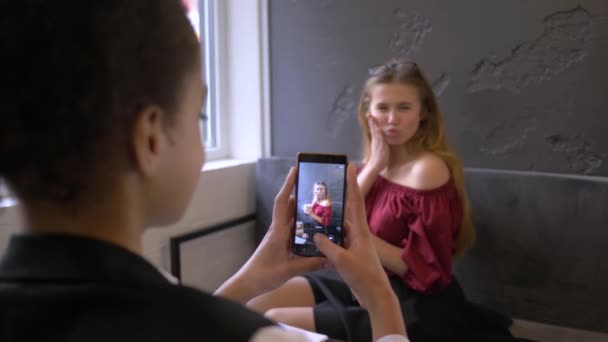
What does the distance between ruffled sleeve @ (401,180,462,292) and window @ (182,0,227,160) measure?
85 cm

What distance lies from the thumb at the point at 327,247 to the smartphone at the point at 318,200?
0.05 m

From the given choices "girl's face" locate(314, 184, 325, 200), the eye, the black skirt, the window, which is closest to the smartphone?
"girl's face" locate(314, 184, 325, 200)

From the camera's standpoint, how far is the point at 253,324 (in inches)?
15.0

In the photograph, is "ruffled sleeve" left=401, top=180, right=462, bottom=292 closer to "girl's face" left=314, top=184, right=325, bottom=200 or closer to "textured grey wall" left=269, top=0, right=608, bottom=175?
"textured grey wall" left=269, top=0, right=608, bottom=175

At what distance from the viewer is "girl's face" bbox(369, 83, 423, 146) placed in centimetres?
142

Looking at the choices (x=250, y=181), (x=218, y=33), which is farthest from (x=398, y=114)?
(x=218, y=33)

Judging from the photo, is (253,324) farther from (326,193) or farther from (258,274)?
(326,193)

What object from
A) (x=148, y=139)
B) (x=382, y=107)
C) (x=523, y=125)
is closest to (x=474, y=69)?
(x=523, y=125)

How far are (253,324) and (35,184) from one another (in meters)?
0.18

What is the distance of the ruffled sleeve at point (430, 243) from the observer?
131cm

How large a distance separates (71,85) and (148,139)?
70mm

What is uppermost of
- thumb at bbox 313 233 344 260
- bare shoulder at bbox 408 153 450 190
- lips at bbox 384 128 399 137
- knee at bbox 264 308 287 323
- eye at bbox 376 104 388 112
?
eye at bbox 376 104 388 112

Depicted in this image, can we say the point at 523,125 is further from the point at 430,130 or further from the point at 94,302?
the point at 94,302

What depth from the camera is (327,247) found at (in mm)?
831
